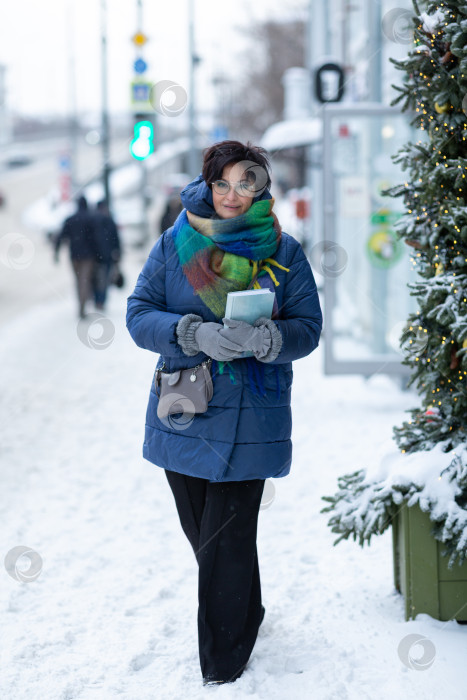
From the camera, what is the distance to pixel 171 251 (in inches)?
127

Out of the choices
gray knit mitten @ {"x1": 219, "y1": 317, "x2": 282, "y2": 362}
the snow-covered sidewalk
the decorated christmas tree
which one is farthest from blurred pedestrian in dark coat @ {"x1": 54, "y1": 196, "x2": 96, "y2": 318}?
gray knit mitten @ {"x1": 219, "y1": 317, "x2": 282, "y2": 362}

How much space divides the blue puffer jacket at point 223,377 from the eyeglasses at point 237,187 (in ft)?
0.15

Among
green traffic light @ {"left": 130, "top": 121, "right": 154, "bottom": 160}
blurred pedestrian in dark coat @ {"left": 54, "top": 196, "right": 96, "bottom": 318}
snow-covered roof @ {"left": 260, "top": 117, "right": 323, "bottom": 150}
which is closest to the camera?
green traffic light @ {"left": 130, "top": 121, "right": 154, "bottom": 160}

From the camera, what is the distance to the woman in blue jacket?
3.12 meters

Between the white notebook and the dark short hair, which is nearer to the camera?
the white notebook

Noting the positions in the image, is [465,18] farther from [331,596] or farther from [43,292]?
[43,292]

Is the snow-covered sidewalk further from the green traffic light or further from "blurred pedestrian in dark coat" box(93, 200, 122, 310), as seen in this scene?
"blurred pedestrian in dark coat" box(93, 200, 122, 310)

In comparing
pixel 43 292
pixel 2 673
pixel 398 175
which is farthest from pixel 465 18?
pixel 43 292

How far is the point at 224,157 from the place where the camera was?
310cm

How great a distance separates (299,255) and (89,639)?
1.69 m

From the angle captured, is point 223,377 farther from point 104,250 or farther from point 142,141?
point 104,250

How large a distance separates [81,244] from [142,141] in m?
3.31

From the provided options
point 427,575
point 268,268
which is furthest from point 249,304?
point 427,575

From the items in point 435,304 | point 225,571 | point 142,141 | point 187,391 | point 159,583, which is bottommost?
point 159,583
